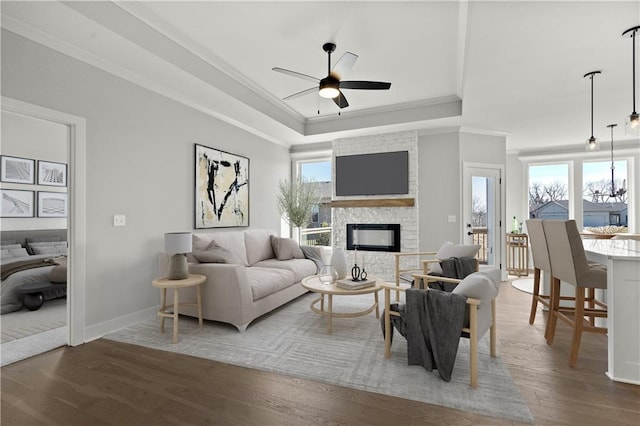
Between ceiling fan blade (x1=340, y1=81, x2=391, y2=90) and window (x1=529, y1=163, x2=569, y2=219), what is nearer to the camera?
ceiling fan blade (x1=340, y1=81, x2=391, y2=90)

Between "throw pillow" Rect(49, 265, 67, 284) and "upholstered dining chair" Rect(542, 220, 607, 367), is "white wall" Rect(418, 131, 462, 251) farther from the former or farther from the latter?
"throw pillow" Rect(49, 265, 67, 284)

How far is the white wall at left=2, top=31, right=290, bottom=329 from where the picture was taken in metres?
2.69

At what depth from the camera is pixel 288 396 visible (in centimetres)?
205

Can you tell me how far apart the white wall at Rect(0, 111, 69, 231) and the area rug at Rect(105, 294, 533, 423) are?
3621 mm

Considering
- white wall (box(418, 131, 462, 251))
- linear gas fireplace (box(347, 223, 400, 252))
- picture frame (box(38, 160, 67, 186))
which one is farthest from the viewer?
linear gas fireplace (box(347, 223, 400, 252))

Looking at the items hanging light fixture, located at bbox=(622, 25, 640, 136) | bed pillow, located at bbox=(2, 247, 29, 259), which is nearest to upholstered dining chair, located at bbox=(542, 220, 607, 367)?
hanging light fixture, located at bbox=(622, 25, 640, 136)

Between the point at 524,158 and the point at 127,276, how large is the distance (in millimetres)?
7712

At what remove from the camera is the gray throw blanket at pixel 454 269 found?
3.49 meters

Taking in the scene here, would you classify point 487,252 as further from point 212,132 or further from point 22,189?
point 22,189

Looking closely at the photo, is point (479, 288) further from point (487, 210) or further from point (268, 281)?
point (487, 210)

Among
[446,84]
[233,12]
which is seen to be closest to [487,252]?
[446,84]

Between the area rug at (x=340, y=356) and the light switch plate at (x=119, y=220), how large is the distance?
110 centimetres

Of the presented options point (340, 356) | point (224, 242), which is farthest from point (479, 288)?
point (224, 242)

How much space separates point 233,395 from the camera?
207 cm
